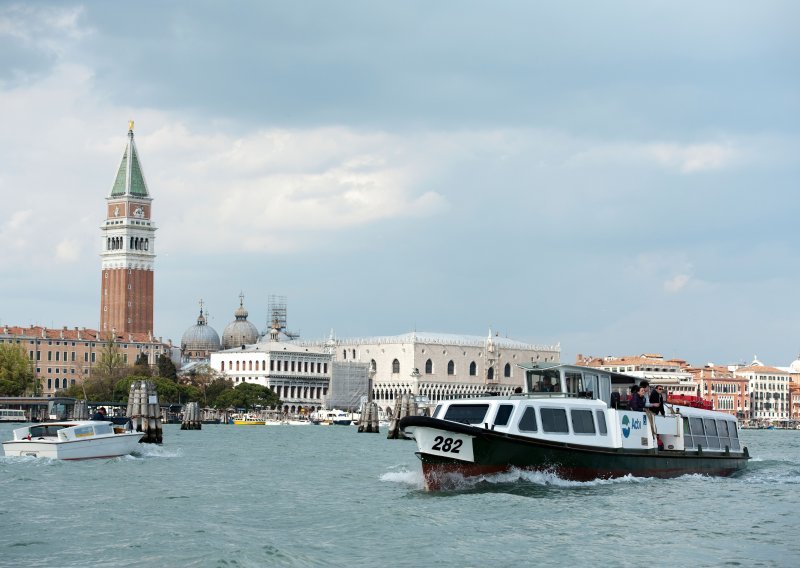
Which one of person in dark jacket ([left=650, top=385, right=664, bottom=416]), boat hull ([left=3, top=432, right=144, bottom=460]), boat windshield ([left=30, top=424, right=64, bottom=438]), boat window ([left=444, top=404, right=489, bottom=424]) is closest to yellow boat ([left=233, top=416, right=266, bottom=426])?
boat hull ([left=3, top=432, right=144, bottom=460])

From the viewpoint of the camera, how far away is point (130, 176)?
480ft

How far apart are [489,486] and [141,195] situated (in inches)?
4906

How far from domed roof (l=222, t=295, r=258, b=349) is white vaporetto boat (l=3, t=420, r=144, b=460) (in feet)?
388

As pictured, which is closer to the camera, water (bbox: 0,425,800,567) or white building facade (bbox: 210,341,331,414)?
water (bbox: 0,425,800,567)

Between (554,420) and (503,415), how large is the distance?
1273mm

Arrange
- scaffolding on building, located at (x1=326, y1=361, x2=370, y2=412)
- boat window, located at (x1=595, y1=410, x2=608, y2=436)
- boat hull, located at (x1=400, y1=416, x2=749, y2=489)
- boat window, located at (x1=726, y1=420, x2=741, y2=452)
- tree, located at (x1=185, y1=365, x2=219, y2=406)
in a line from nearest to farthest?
boat hull, located at (x1=400, y1=416, x2=749, y2=489) → boat window, located at (x1=595, y1=410, x2=608, y2=436) → boat window, located at (x1=726, y1=420, x2=741, y2=452) → tree, located at (x1=185, y1=365, x2=219, y2=406) → scaffolding on building, located at (x1=326, y1=361, x2=370, y2=412)

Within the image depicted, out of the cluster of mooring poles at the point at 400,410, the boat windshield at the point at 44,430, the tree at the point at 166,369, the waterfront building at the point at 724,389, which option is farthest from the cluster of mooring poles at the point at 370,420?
the waterfront building at the point at 724,389

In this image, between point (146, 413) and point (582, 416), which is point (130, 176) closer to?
point (146, 413)

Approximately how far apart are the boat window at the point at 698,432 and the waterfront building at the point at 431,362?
105 metres

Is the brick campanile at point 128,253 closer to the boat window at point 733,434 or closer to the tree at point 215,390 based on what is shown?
the tree at point 215,390

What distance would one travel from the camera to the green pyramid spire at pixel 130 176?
14650 cm

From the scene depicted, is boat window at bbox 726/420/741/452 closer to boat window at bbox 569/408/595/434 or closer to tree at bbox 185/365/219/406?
boat window at bbox 569/408/595/434

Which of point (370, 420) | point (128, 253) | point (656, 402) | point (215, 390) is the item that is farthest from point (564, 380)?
point (128, 253)

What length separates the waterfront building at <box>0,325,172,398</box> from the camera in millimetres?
126750
